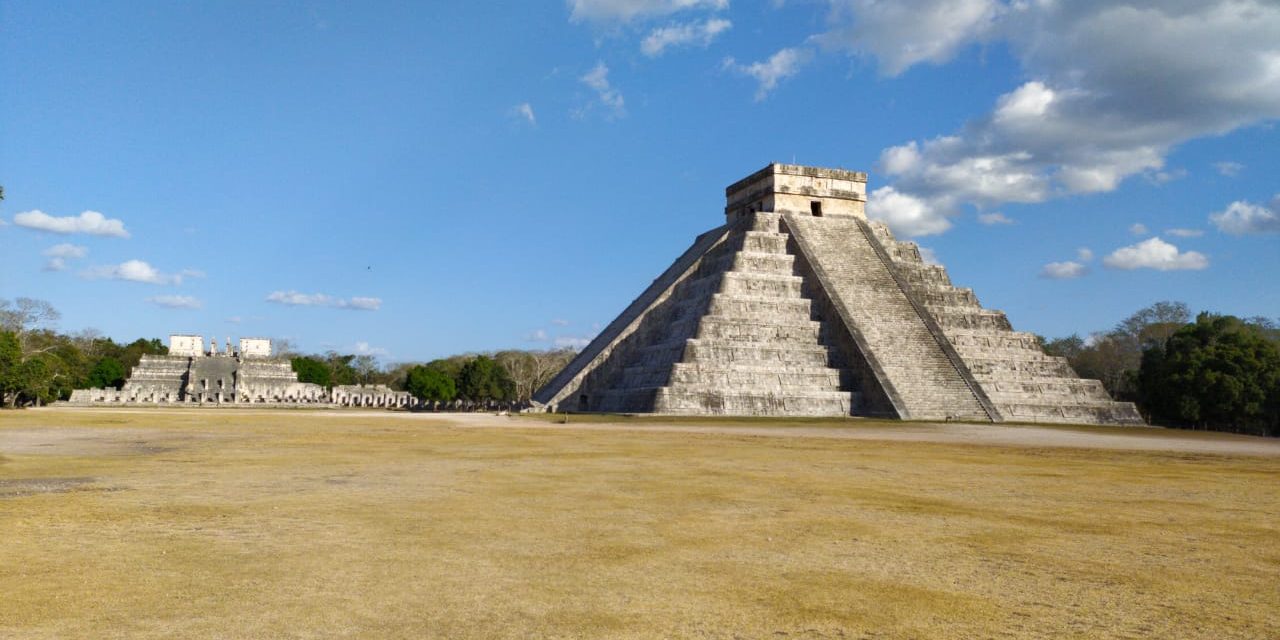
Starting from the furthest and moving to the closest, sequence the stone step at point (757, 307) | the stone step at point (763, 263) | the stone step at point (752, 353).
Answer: the stone step at point (763, 263), the stone step at point (757, 307), the stone step at point (752, 353)

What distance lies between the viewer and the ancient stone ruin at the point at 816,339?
101ft

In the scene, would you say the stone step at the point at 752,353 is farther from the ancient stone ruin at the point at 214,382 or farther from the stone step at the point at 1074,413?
the ancient stone ruin at the point at 214,382

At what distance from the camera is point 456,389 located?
254 ft

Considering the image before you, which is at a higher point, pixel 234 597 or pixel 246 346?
pixel 246 346

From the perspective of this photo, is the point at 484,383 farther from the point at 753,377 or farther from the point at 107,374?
the point at 753,377

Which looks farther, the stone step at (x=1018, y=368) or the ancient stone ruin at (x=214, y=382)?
the ancient stone ruin at (x=214, y=382)

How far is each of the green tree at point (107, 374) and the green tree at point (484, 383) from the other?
3539 centimetres

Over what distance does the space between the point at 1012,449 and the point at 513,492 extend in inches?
481

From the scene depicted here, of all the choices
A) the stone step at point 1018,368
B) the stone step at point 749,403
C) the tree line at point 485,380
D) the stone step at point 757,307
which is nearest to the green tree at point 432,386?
the tree line at point 485,380

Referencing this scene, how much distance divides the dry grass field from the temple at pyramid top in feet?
96.7

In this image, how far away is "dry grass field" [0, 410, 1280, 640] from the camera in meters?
4.55

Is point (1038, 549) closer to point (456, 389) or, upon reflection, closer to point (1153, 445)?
point (1153, 445)

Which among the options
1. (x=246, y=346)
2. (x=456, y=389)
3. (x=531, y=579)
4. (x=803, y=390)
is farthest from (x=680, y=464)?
(x=246, y=346)

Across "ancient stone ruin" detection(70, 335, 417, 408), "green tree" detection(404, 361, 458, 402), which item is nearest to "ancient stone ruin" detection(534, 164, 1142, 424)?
"green tree" detection(404, 361, 458, 402)
